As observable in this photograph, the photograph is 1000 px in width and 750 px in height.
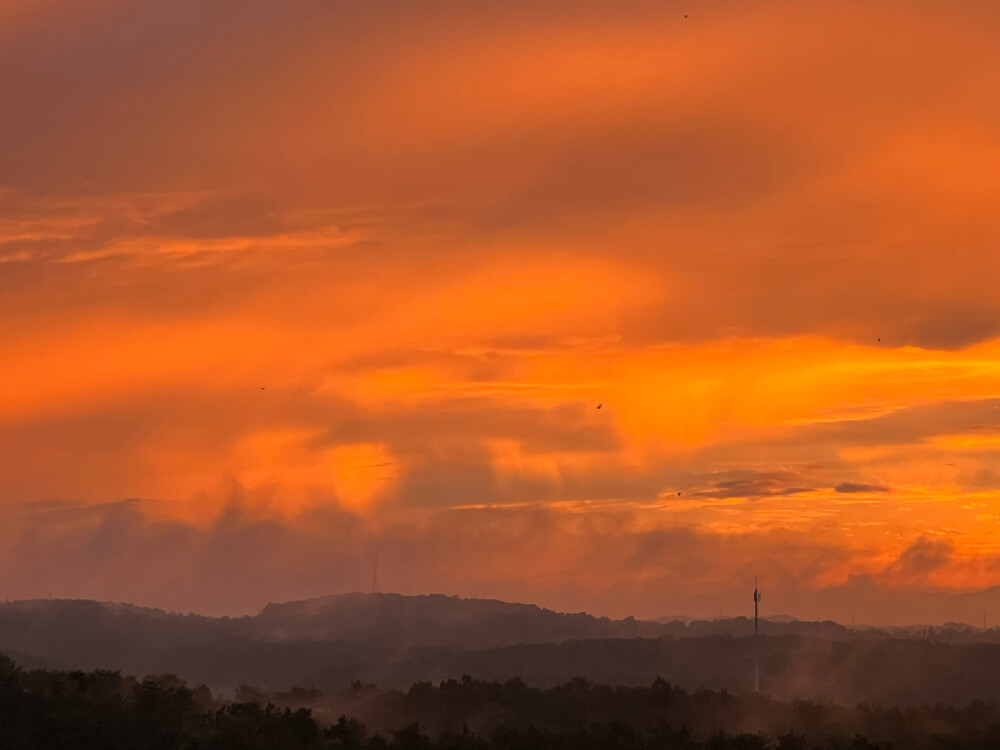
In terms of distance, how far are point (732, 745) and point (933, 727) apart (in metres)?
65.2

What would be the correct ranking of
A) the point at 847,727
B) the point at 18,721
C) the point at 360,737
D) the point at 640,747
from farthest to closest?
the point at 847,727 < the point at 360,737 < the point at 640,747 < the point at 18,721

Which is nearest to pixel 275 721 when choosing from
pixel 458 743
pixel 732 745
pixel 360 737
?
pixel 360 737

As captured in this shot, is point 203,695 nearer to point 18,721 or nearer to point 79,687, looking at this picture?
point 79,687

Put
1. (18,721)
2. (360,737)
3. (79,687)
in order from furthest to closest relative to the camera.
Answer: (79,687) → (360,737) → (18,721)

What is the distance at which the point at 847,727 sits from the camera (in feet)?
635

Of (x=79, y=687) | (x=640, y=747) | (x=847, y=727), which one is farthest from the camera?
(x=847, y=727)

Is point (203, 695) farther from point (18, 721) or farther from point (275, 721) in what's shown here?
point (18, 721)

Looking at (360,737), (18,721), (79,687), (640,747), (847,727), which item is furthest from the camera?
(847,727)

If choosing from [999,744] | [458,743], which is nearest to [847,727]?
[999,744]

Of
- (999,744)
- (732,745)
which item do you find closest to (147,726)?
(732,745)

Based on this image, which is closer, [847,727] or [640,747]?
[640,747]

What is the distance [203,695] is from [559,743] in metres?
45.4

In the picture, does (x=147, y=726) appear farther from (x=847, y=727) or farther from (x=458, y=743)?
(x=847, y=727)

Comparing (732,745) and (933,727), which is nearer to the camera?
(732,745)
